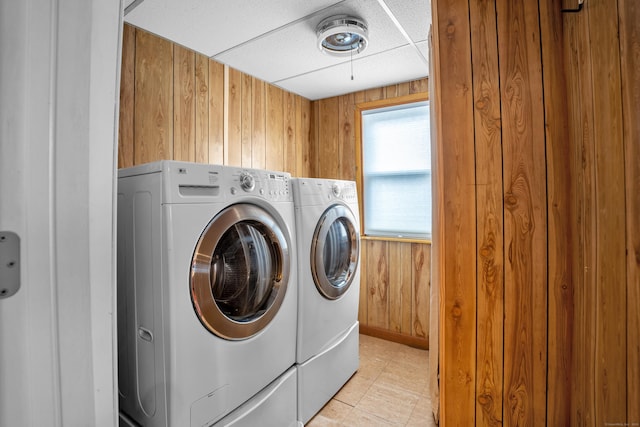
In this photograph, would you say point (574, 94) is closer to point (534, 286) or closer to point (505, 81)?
point (505, 81)

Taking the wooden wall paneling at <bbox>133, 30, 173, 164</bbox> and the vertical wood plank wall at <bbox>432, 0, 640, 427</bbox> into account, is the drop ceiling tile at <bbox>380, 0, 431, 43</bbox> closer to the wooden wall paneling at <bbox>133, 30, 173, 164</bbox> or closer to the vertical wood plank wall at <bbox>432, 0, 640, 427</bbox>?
the vertical wood plank wall at <bbox>432, 0, 640, 427</bbox>

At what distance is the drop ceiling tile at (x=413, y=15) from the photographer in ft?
4.95

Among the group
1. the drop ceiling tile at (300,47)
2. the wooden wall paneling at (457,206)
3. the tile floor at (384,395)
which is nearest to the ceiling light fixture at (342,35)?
the drop ceiling tile at (300,47)

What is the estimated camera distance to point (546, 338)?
935 millimetres

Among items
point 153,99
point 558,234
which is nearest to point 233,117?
point 153,99

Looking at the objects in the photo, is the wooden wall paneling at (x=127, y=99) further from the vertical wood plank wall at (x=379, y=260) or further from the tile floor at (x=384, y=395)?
the tile floor at (x=384, y=395)

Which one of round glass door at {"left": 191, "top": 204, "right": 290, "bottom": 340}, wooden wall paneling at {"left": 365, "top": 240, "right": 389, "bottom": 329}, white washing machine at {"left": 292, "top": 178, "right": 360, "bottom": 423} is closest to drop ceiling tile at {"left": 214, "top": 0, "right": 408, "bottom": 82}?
white washing machine at {"left": 292, "top": 178, "right": 360, "bottom": 423}

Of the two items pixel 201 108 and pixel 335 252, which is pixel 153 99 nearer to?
pixel 201 108

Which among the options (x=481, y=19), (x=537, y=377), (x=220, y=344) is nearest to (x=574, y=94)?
(x=481, y=19)

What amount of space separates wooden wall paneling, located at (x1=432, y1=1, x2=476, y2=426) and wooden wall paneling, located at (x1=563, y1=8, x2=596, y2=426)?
0.90 feet

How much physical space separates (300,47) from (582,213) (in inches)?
70.0

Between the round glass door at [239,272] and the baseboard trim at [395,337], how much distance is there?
1564 mm

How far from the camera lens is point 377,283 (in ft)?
8.67

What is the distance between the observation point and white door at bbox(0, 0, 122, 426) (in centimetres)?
46
